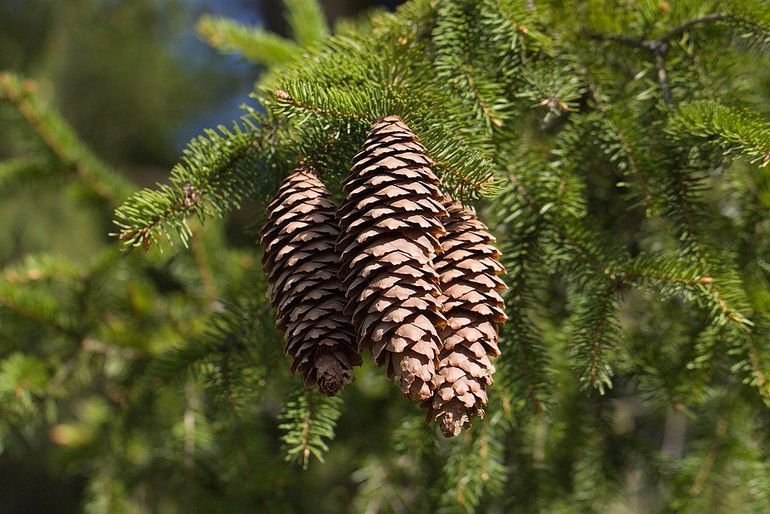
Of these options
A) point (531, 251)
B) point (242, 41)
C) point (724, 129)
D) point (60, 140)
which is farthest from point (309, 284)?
point (60, 140)

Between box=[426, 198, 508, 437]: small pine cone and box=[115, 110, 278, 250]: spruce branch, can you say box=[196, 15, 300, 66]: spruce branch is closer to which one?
box=[115, 110, 278, 250]: spruce branch

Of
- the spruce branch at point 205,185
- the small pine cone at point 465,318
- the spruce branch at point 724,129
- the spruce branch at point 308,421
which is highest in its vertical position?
the spruce branch at point 205,185

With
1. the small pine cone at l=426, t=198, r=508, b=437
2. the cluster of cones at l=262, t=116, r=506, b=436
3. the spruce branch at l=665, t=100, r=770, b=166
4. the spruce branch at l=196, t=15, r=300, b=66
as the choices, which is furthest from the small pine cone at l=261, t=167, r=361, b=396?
the spruce branch at l=196, t=15, r=300, b=66

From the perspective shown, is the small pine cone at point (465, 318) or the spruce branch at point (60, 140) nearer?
the small pine cone at point (465, 318)

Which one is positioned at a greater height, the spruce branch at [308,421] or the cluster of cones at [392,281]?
the cluster of cones at [392,281]

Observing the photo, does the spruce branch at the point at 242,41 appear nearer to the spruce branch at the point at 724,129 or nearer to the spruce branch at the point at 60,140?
the spruce branch at the point at 60,140

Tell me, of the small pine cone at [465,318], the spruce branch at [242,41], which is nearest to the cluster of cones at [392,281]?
the small pine cone at [465,318]

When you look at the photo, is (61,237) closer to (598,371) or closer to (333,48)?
(333,48)

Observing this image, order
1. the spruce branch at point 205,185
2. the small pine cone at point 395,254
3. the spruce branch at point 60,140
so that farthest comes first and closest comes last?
the spruce branch at point 60,140, the spruce branch at point 205,185, the small pine cone at point 395,254

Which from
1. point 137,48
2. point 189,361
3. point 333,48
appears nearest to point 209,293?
point 189,361
